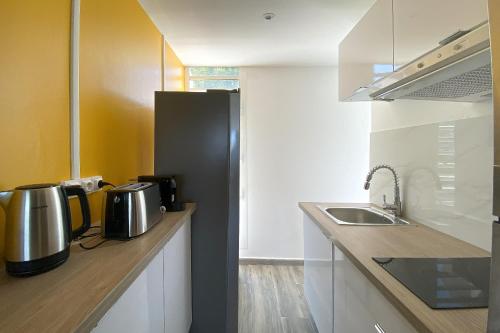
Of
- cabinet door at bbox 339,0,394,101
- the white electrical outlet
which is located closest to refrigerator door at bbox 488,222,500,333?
cabinet door at bbox 339,0,394,101

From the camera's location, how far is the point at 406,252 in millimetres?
1194

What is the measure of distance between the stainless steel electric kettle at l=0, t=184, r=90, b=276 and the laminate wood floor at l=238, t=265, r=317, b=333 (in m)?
1.70

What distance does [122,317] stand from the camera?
87 cm

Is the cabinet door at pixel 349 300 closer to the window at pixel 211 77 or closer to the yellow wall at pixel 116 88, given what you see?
the yellow wall at pixel 116 88

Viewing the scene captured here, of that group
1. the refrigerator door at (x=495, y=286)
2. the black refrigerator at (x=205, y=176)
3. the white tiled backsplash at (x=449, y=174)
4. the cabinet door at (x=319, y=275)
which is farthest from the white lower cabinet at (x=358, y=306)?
the black refrigerator at (x=205, y=176)

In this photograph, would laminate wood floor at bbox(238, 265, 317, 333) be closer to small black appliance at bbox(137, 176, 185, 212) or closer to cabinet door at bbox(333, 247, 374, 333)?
cabinet door at bbox(333, 247, 374, 333)

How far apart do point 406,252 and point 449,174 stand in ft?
1.88

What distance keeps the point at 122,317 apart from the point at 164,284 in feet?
1.54

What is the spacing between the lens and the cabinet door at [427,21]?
0.88 m

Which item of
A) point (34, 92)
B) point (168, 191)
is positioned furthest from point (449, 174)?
point (34, 92)

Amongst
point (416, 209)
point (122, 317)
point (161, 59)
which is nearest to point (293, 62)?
point (161, 59)

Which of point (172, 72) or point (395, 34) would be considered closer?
point (395, 34)

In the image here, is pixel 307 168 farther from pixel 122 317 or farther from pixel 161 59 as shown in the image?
pixel 122 317

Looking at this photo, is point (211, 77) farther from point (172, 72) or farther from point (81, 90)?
point (81, 90)
